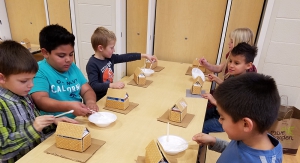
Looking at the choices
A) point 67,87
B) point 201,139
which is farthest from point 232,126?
point 67,87

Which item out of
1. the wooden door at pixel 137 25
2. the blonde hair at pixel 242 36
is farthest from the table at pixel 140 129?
the wooden door at pixel 137 25

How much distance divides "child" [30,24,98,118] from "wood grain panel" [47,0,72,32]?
6.23 feet

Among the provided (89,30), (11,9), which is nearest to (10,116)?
(89,30)

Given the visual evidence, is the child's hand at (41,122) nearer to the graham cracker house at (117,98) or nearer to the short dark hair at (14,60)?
the short dark hair at (14,60)

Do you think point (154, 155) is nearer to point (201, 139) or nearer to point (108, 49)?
point (201, 139)

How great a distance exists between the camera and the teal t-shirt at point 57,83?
131 cm

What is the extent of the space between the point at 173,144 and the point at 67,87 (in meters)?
0.83

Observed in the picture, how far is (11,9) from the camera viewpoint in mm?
3488

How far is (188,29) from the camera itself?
106 inches

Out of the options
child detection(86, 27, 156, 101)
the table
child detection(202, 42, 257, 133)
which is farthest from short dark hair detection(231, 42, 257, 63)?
child detection(86, 27, 156, 101)

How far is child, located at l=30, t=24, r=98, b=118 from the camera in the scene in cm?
127

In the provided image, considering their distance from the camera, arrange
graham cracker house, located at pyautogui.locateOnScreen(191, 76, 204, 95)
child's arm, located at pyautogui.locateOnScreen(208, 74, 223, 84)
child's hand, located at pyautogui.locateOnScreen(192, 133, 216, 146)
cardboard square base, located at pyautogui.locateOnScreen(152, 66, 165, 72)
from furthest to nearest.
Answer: cardboard square base, located at pyautogui.locateOnScreen(152, 66, 165, 72), child's arm, located at pyautogui.locateOnScreen(208, 74, 223, 84), graham cracker house, located at pyautogui.locateOnScreen(191, 76, 204, 95), child's hand, located at pyautogui.locateOnScreen(192, 133, 216, 146)

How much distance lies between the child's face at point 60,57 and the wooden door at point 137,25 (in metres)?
1.71

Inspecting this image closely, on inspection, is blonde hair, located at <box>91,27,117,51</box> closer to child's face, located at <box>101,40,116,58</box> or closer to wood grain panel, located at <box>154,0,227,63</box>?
child's face, located at <box>101,40,116,58</box>
